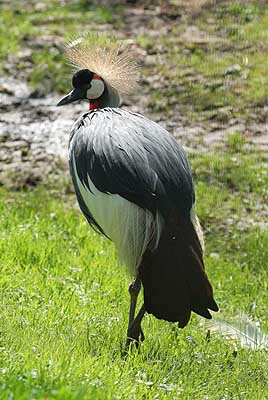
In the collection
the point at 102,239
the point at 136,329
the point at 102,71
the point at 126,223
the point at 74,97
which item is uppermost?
the point at 102,71

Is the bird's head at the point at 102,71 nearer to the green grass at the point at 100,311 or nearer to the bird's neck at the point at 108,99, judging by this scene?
the bird's neck at the point at 108,99

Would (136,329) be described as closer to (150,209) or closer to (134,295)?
(134,295)

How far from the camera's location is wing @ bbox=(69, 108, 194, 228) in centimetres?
502

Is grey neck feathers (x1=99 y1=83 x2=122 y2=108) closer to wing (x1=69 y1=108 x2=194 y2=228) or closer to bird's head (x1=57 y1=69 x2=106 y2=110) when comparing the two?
bird's head (x1=57 y1=69 x2=106 y2=110)

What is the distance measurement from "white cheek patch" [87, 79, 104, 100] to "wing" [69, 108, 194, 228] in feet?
1.87

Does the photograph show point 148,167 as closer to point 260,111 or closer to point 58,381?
point 58,381

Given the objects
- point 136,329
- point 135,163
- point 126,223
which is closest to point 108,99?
point 135,163

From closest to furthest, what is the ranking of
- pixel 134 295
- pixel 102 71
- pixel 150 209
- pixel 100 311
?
pixel 150 209
pixel 134 295
pixel 100 311
pixel 102 71

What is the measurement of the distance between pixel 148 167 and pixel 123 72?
104cm

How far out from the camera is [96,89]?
5.96 m

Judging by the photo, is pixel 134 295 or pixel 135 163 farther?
pixel 134 295

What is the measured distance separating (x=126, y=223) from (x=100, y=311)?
72 centimetres

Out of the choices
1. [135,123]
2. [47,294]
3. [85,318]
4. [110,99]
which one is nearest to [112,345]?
[85,318]

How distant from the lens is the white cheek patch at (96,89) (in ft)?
19.4
